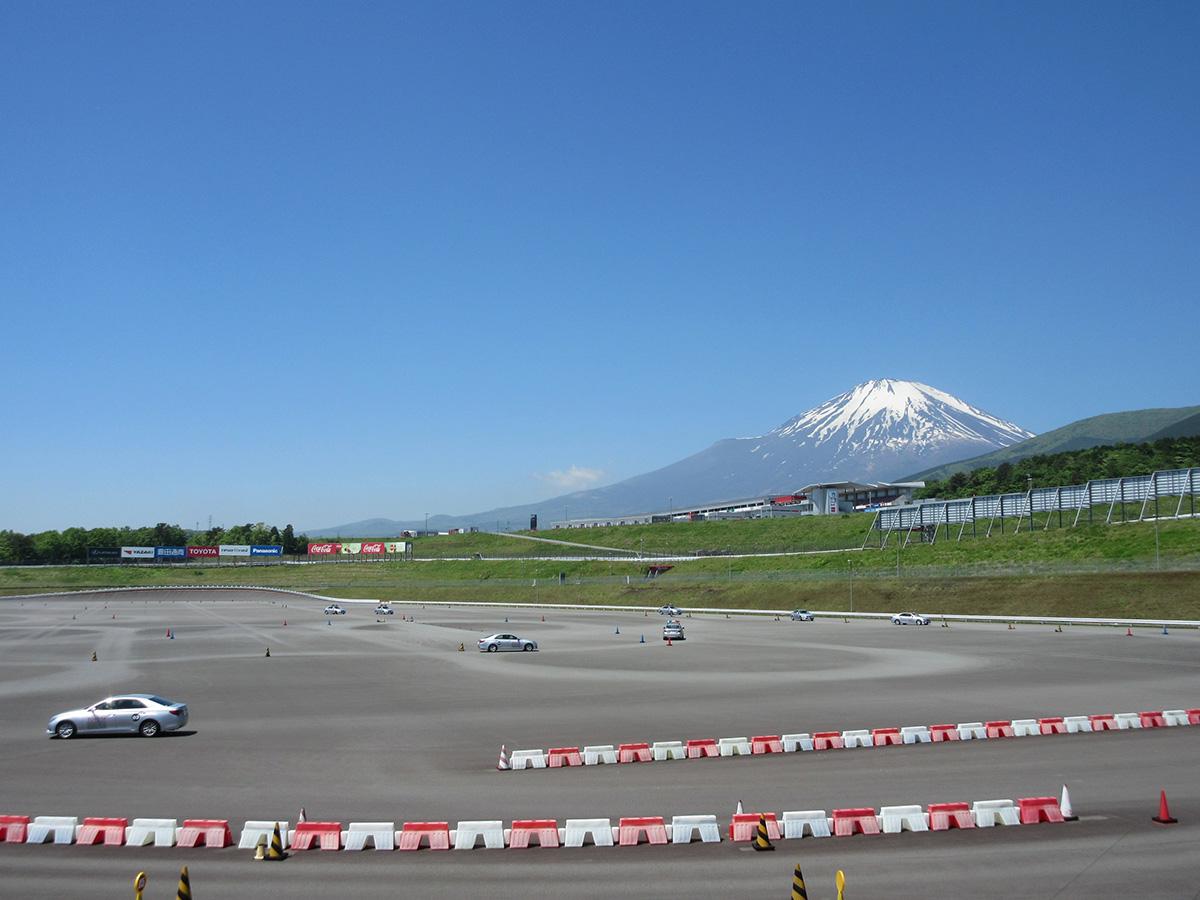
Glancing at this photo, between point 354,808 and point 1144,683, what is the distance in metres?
30.3

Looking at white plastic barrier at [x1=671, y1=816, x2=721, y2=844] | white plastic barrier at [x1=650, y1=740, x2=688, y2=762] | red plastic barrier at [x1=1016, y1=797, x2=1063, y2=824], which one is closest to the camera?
white plastic barrier at [x1=671, y1=816, x2=721, y2=844]

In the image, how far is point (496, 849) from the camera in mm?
15906

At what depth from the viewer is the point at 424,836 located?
16156 millimetres

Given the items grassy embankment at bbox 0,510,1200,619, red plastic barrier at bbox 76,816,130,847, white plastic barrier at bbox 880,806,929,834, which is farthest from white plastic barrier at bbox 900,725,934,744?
grassy embankment at bbox 0,510,1200,619

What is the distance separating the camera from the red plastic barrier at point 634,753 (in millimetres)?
22891

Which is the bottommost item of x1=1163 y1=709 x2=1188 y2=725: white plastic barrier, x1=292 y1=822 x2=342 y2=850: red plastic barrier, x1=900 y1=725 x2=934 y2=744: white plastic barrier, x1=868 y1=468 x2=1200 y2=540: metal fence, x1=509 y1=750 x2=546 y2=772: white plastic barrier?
x1=1163 y1=709 x2=1188 y2=725: white plastic barrier

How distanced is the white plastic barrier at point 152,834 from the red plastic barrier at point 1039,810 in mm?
15252

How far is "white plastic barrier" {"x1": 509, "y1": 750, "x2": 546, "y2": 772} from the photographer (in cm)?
2228

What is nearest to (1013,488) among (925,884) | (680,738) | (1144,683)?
(1144,683)

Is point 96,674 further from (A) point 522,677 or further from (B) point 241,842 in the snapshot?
(B) point 241,842

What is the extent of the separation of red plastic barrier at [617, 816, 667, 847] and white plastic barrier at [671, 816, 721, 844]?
211mm

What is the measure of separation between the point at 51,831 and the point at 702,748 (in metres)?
14.2

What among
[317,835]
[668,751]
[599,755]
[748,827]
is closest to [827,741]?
[668,751]

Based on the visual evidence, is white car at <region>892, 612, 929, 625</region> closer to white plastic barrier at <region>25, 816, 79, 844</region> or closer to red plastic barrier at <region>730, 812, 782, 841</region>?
red plastic barrier at <region>730, 812, 782, 841</region>
